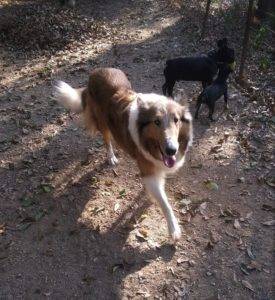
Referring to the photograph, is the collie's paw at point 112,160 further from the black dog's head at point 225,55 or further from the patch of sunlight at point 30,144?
the black dog's head at point 225,55

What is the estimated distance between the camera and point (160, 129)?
4.17 metres

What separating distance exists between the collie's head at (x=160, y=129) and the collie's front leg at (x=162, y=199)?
200 mm

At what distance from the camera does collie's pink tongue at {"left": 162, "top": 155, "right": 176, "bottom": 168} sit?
166 inches

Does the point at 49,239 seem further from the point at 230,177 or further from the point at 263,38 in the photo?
the point at 263,38

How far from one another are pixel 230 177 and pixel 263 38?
17.5 ft

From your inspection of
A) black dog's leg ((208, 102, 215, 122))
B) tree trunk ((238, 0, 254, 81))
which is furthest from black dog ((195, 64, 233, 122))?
tree trunk ((238, 0, 254, 81))

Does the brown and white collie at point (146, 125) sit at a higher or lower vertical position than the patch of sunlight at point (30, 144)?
higher

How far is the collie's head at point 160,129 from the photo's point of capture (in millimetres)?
4148

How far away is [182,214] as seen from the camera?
203 inches

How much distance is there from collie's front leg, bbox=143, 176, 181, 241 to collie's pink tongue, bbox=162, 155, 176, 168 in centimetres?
40

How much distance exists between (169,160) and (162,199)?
617mm

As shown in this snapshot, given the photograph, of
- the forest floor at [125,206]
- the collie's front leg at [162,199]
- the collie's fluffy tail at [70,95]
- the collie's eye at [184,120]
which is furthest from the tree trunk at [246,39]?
the collie's front leg at [162,199]

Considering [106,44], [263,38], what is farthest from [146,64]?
[263,38]

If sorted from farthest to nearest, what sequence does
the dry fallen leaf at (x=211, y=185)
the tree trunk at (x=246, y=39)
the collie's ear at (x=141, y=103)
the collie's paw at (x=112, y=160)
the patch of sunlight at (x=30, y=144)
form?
1. the tree trunk at (x=246, y=39)
2. the patch of sunlight at (x=30, y=144)
3. the collie's paw at (x=112, y=160)
4. the dry fallen leaf at (x=211, y=185)
5. the collie's ear at (x=141, y=103)
